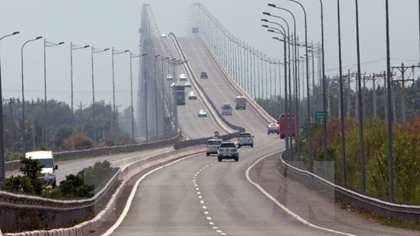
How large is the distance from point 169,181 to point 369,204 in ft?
79.9

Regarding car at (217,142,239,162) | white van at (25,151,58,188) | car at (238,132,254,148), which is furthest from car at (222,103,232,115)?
white van at (25,151,58,188)

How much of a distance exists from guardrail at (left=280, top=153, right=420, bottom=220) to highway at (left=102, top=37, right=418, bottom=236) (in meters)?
0.61

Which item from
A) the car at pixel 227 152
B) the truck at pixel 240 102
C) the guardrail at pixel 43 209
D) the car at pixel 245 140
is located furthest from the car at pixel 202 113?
the guardrail at pixel 43 209

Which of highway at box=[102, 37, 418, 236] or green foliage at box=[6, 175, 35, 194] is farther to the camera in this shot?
highway at box=[102, 37, 418, 236]

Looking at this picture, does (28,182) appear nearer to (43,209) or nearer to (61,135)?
(43,209)

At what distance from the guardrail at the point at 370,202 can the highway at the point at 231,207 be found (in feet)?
2.01

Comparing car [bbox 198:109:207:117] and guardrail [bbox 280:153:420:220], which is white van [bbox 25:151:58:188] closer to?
guardrail [bbox 280:153:420:220]

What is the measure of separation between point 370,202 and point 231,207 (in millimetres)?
7547

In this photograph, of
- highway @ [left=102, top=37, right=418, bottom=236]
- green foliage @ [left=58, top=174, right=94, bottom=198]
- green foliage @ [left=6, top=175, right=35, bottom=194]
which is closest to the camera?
green foliage @ [left=6, top=175, right=35, bottom=194]

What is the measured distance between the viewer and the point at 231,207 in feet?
151

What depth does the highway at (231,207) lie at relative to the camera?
3428cm

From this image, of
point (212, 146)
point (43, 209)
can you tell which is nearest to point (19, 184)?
point (43, 209)

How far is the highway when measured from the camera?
34.3 m

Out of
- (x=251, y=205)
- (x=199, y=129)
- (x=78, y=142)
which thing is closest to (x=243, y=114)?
(x=199, y=129)
